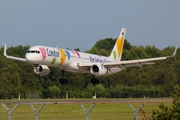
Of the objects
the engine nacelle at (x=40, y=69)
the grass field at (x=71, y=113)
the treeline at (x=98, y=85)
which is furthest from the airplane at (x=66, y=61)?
the treeline at (x=98, y=85)

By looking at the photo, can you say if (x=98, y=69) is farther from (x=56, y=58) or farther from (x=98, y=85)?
(x=98, y=85)

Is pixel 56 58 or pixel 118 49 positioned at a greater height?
pixel 118 49

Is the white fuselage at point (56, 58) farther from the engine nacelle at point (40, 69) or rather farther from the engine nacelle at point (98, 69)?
the engine nacelle at point (40, 69)

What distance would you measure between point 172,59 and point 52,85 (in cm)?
1773

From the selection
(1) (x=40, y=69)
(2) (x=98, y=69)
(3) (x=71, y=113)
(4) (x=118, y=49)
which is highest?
(4) (x=118, y=49)

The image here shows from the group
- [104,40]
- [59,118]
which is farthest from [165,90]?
[104,40]

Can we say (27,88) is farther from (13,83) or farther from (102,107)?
(102,107)

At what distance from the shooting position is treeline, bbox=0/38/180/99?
72.7 meters

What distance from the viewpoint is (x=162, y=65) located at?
264ft

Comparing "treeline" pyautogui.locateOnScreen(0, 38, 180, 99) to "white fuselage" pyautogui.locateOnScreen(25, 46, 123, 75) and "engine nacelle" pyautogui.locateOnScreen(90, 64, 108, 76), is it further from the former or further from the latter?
"white fuselage" pyautogui.locateOnScreen(25, 46, 123, 75)

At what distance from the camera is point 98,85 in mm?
74562

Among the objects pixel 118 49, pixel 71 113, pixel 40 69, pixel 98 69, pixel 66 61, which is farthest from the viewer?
pixel 118 49

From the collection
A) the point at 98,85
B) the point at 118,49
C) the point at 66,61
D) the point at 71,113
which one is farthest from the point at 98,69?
the point at 71,113

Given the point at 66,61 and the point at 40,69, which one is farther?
the point at 40,69
